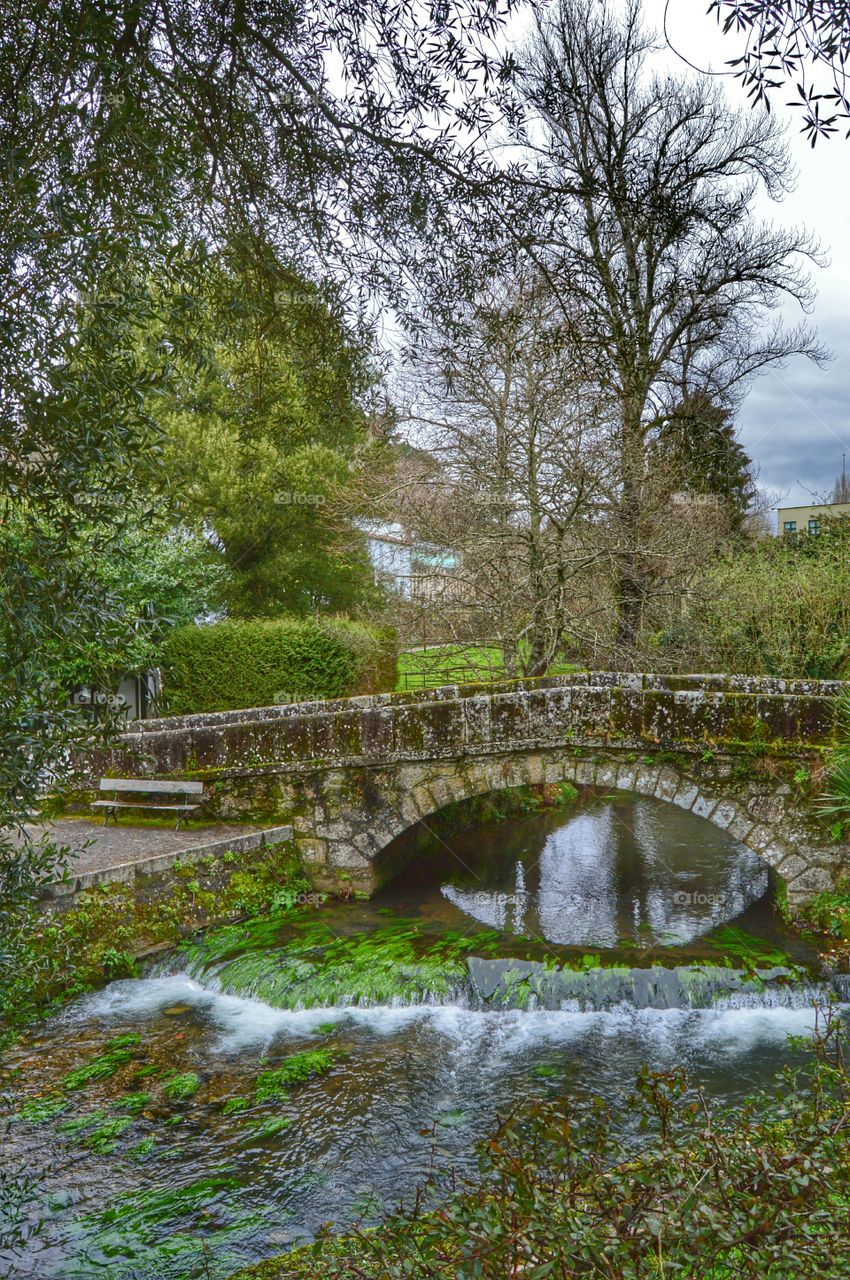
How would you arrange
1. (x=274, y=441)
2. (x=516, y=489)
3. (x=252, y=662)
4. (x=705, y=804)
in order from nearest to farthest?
(x=274, y=441) < (x=705, y=804) < (x=516, y=489) < (x=252, y=662)

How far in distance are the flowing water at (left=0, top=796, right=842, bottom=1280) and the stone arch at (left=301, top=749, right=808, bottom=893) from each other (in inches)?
20.5

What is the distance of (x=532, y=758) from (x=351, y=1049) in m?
3.07

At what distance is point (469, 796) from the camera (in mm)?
8336

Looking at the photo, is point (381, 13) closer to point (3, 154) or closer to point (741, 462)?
point (3, 154)

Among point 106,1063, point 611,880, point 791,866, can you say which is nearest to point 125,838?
point 106,1063

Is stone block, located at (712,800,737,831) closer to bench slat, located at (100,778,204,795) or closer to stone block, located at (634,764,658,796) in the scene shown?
stone block, located at (634,764,658,796)

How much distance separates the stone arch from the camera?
7.67 metres

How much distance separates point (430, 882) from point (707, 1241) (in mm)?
7651

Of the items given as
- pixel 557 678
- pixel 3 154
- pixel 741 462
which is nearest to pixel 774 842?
pixel 557 678

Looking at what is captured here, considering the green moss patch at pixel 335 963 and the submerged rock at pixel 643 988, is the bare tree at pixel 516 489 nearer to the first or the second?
the green moss patch at pixel 335 963

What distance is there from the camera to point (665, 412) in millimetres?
13664

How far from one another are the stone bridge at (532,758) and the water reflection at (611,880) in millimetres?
1115

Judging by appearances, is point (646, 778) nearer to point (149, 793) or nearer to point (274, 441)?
point (274, 441)

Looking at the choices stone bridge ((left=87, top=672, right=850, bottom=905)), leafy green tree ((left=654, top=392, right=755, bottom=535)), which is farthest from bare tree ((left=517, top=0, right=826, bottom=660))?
stone bridge ((left=87, top=672, right=850, bottom=905))
